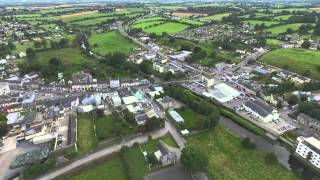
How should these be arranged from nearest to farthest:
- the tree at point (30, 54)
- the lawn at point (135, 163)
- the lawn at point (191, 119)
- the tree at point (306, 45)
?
the lawn at point (135, 163), the lawn at point (191, 119), the tree at point (30, 54), the tree at point (306, 45)

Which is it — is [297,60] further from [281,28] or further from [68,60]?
[68,60]

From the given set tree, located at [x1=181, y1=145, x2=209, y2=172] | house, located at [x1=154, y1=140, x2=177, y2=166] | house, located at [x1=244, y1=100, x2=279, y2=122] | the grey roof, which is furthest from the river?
house, located at [x1=154, y1=140, x2=177, y2=166]

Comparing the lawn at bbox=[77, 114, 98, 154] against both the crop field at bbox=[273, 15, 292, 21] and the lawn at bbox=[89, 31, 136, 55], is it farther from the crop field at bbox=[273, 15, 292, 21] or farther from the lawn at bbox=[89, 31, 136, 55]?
the crop field at bbox=[273, 15, 292, 21]

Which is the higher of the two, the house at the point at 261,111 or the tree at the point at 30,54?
the tree at the point at 30,54

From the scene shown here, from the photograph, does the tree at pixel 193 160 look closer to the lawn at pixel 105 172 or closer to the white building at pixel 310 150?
the lawn at pixel 105 172

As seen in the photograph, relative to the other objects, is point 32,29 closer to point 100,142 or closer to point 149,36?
point 149,36

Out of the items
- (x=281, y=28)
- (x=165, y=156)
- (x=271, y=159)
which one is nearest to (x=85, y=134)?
(x=165, y=156)

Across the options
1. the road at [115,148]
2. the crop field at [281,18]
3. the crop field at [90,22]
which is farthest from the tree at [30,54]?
the crop field at [281,18]

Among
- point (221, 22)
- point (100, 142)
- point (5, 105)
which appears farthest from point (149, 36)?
point (100, 142)
